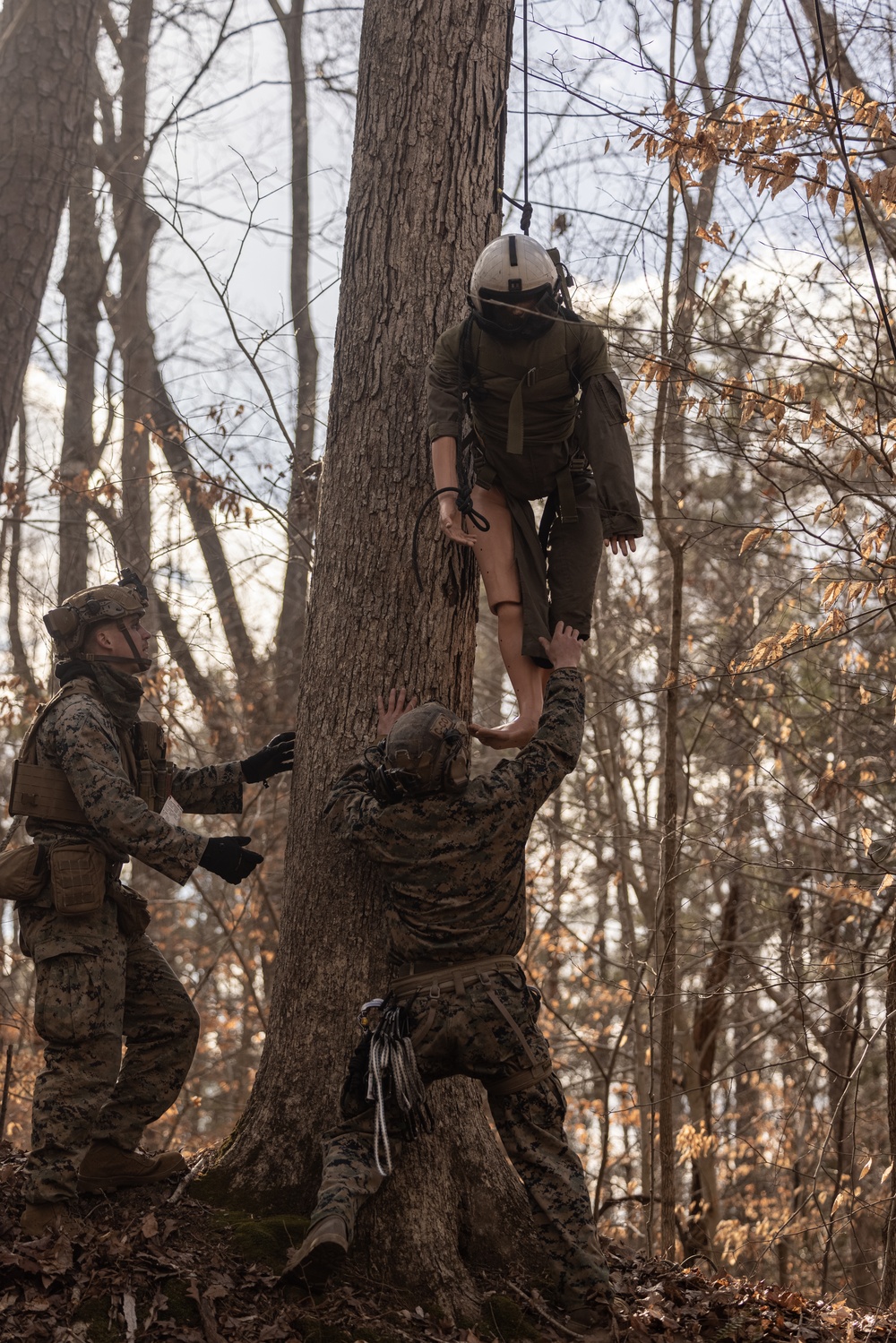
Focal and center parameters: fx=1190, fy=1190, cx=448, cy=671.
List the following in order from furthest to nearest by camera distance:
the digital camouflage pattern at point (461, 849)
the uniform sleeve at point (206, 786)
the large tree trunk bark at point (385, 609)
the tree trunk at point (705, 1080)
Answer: the tree trunk at point (705, 1080)
the uniform sleeve at point (206, 786)
the large tree trunk bark at point (385, 609)
the digital camouflage pattern at point (461, 849)

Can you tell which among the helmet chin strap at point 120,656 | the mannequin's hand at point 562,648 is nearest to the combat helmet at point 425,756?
Result: the mannequin's hand at point 562,648

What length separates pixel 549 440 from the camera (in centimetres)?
443

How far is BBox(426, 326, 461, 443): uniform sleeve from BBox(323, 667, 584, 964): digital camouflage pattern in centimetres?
115

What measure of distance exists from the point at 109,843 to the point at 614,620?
28.4 feet

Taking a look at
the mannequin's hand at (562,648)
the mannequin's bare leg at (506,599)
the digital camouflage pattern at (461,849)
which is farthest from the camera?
the mannequin's bare leg at (506,599)

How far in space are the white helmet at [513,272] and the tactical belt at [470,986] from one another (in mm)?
2311

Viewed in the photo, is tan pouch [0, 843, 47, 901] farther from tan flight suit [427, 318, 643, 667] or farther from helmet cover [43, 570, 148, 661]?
tan flight suit [427, 318, 643, 667]

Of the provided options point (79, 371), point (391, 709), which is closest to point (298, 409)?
point (79, 371)

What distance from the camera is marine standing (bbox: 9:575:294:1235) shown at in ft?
13.2

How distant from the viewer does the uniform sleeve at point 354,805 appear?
3.89 metres

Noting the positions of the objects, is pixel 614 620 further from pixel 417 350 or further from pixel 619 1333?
pixel 619 1333

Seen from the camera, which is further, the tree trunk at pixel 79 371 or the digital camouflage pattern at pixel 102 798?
the tree trunk at pixel 79 371

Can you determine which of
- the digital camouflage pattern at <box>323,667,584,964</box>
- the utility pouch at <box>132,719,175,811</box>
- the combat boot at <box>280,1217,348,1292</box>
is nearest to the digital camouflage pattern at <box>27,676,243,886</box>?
the utility pouch at <box>132,719,175,811</box>

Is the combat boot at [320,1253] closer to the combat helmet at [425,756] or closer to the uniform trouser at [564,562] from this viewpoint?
the combat helmet at [425,756]
